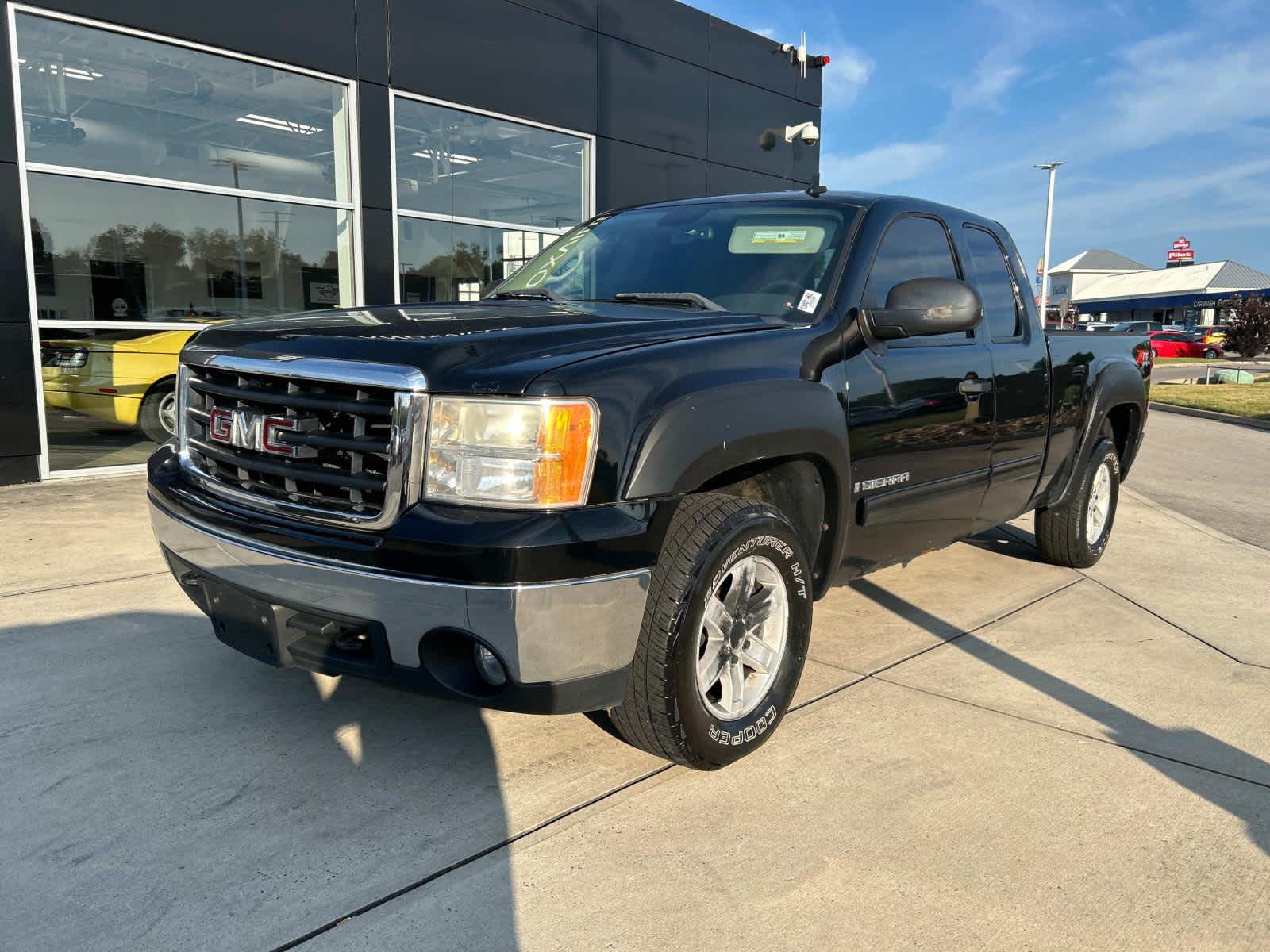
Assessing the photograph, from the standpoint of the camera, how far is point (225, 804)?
9.10 ft

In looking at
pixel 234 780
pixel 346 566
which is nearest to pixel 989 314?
pixel 346 566

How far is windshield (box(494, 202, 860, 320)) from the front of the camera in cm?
357

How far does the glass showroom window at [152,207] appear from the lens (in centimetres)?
795

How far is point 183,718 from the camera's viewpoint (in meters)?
3.32

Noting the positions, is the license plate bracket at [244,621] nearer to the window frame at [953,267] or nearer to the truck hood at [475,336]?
the truck hood at [475,336]

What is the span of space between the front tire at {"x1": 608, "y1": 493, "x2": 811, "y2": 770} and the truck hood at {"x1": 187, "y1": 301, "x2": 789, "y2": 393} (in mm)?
544

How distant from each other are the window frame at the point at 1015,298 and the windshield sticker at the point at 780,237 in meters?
1.11

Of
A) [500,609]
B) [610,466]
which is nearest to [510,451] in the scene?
[610,466]

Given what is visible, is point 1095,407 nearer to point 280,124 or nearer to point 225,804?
point 225,804

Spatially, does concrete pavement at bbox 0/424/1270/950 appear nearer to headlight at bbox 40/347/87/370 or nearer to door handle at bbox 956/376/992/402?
door handle at bbox 956/376/992/402

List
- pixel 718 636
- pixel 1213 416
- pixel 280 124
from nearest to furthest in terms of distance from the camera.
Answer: pixel 718 636 < pixel 280 124 < pixel 1213 416

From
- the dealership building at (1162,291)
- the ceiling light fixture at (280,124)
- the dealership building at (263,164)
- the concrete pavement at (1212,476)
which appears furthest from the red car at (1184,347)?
the ceiling light fixture at (280,124)

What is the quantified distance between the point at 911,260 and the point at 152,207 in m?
7.18

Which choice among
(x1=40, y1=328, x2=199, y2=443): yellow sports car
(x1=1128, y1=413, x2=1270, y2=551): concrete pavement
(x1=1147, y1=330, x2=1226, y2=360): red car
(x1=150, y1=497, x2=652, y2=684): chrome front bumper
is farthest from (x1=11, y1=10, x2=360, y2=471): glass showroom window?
(x1=1147, y1=330, x2=1226, y2=360): red car
